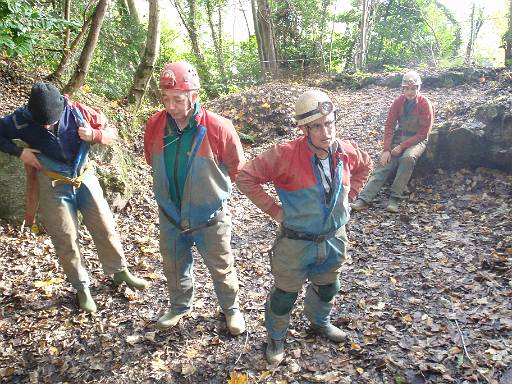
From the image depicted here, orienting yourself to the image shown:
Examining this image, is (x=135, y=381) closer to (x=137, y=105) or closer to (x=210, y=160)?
(x=210, y=160)

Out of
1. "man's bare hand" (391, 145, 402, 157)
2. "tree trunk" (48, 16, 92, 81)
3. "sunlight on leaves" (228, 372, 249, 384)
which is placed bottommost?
"sunlight on leaves" (228, 372, 249, 384)

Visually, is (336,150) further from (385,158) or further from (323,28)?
(323,28)

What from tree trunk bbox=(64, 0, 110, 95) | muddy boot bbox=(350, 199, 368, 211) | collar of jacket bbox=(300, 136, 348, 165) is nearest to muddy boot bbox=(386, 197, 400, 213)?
muddy boot bbox=(350, 199, 368, 211)

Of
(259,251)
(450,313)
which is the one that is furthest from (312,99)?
(259,251)

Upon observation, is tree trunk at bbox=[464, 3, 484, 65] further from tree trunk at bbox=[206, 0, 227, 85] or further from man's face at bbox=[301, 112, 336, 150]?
man's face at bbox=[301, 112, 336, 150]

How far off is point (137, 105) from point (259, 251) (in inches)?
180

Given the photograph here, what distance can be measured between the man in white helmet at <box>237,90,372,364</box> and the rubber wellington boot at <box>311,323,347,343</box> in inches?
26.4

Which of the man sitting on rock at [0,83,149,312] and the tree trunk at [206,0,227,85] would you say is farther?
the tree trunk at [206,0,227,85]

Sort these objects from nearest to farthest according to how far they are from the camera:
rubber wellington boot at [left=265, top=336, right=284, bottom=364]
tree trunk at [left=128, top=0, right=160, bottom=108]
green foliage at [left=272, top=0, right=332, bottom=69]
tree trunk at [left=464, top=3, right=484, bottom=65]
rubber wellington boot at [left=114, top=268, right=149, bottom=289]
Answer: rubber wellington boot at [left=265, top=336, right=284, bottom=364], rubber wellington boot at [left=114, top=268, right=149, bottom=289], tree trunk at [left=128, top=0, right=160, bottom=108], tree trunk at [left=464, top=3, right=484, bottom=65], green foliage at [left=272, top=0, right=332, bottom=69]

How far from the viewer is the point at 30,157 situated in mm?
3541

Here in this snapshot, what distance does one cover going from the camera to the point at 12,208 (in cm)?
526

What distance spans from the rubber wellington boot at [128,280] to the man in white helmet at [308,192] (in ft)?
6.25

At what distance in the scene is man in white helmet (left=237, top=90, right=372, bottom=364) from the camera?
9.50ft

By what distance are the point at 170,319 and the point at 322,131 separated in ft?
8.08
